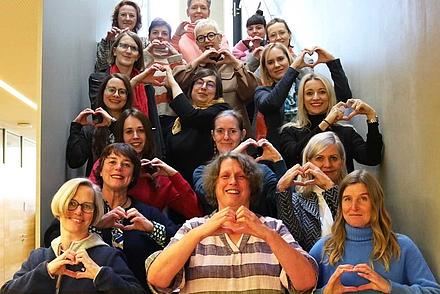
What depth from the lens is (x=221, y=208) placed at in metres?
2.06

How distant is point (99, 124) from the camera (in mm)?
2875

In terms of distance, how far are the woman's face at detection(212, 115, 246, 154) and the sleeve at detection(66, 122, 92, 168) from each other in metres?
0.63

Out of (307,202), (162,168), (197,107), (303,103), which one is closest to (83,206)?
(162,168)

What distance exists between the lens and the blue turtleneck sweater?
1.92m

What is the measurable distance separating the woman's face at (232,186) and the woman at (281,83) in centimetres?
92

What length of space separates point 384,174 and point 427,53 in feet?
2.24

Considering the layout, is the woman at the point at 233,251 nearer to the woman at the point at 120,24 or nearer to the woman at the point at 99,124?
the woman at the point at 99,124

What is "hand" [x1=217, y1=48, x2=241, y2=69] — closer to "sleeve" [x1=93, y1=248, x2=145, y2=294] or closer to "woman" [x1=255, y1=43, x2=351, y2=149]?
"woman" [x1=255, y1=43, x2=351, y2=149]

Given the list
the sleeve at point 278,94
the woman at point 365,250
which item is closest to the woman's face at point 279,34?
the sleeve at point 278,94

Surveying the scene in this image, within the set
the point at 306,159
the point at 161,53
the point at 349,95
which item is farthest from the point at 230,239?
the point at 161,53

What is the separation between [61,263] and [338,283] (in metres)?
0.87

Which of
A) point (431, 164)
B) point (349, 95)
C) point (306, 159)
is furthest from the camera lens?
point (349, 95)

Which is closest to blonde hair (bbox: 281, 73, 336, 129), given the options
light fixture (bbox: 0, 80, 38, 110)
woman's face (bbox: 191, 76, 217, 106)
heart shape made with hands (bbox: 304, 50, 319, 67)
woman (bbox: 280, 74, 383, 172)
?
woman (bbox: 280, 74, 383, 172)

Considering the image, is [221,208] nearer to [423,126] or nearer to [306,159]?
[306,159]
